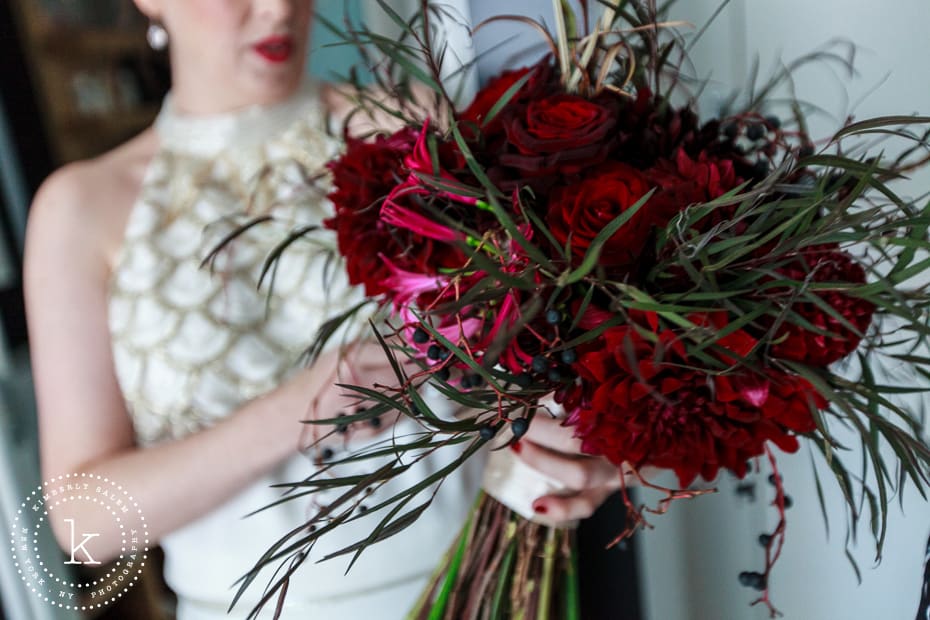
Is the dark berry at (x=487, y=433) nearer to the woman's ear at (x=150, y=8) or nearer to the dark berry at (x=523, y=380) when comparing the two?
the dark berry at (x=523, y=380)

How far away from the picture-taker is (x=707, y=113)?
1.81ft

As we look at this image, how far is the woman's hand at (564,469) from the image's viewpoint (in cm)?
49

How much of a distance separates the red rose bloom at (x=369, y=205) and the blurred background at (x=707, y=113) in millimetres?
242

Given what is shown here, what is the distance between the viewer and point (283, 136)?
2.23ft

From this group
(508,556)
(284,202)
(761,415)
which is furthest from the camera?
(284,202)

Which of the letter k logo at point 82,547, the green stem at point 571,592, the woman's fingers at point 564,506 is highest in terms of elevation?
the woman's fingers at point 564,506

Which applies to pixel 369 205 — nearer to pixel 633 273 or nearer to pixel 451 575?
pixel 633 273

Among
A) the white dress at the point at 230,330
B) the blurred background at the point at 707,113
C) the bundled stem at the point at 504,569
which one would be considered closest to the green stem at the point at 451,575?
the bundled stem at the point at 504,569

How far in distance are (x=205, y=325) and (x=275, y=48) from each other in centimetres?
26

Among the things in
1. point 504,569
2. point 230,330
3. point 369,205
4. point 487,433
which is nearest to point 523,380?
point 487,433

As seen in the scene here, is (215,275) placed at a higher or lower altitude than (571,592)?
higher

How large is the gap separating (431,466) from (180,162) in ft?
1.27

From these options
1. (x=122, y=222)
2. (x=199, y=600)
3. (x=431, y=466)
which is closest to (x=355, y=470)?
(x=431, y=466)

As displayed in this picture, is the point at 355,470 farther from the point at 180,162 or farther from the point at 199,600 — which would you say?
the point at 180,162
